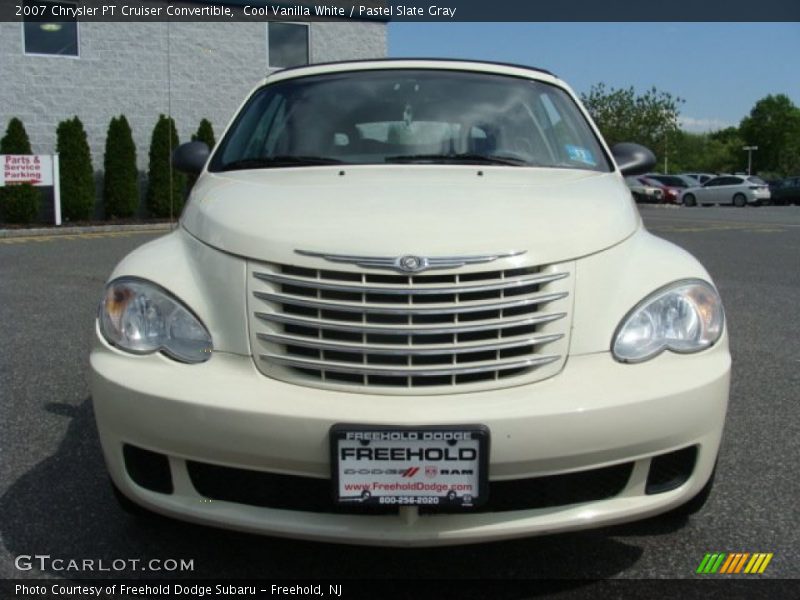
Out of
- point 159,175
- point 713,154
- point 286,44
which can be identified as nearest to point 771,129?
point 713,154

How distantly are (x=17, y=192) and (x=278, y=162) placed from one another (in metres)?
13.9

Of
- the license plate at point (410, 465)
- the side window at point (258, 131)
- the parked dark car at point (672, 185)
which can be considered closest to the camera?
the license plate at point (410, 465)

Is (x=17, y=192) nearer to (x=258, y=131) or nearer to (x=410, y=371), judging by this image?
(x=258, y=131)

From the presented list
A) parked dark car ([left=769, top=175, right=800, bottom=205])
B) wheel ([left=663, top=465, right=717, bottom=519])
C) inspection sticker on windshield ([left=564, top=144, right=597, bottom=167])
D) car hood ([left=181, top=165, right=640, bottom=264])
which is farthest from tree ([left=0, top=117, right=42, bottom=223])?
parked dark car ([left=769, top=175, right=800, bottom=205])

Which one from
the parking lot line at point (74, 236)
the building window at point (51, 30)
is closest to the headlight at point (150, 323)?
the parking lot line at point (74, 236)

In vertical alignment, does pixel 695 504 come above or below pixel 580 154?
below

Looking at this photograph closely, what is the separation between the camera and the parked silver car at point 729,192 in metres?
35.8

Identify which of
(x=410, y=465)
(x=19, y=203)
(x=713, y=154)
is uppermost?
(x=410, y=465)

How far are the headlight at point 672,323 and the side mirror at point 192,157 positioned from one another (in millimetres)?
2208

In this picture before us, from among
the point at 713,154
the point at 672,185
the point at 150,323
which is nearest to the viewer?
the point at 150,323

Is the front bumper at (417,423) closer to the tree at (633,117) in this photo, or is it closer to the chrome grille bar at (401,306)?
the chrome grille bar at (401,306)

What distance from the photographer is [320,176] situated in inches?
123

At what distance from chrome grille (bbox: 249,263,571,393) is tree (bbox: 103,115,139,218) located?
1561cm

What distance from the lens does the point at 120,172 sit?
17.0m
